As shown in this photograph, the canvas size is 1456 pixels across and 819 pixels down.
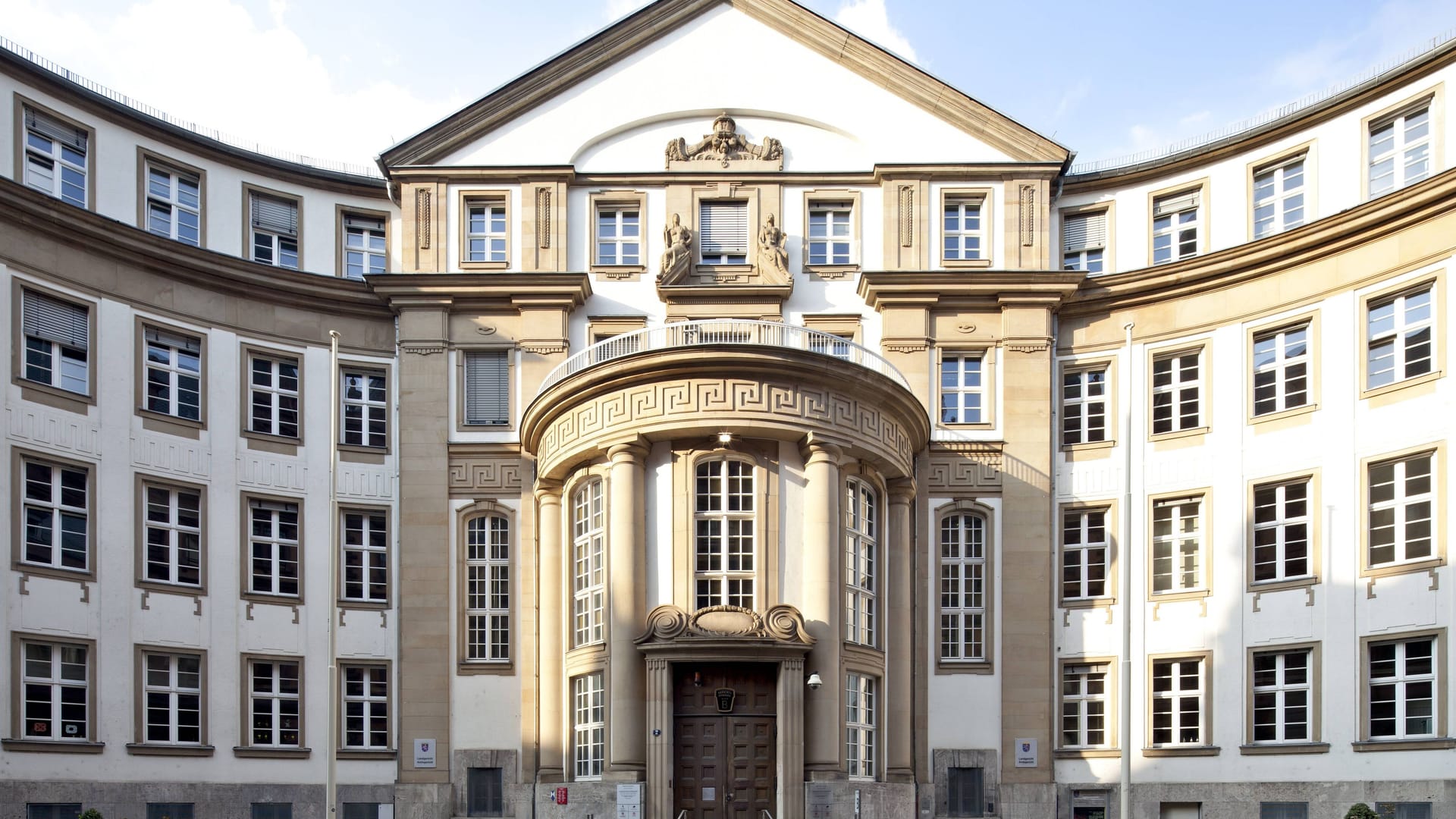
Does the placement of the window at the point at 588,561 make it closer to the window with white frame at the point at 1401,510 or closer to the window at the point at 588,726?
the window at the point at 588,726

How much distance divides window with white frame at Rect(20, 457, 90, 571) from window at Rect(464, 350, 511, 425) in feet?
27.9

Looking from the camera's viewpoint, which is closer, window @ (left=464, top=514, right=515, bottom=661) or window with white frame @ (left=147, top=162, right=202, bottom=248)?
window with white frame @ (left=147, top=162, right=202, bottom=248)

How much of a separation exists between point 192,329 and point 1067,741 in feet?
72.0

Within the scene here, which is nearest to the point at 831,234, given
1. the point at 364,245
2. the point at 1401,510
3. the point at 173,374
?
the point at 364,245

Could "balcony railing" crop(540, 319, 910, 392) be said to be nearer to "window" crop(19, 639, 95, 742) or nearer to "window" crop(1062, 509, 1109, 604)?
"window" crop(1062, 509, 1109, 604)

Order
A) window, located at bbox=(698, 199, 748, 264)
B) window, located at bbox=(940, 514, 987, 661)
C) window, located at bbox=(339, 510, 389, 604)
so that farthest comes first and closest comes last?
window, located at bbox=(698, 199, 748, 264) → window, located at bbox=(339, 510, 389, 604) → window, located at bbox=(940, 514, 987, 661)

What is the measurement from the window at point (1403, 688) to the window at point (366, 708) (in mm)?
21318

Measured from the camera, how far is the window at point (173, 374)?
32906 mm

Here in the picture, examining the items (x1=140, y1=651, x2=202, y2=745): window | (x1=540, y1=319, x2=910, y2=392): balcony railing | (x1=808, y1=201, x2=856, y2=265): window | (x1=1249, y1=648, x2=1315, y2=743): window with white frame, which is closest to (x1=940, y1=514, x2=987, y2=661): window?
(x1=540, y1=319, x2=910, y2=392): balcony railing

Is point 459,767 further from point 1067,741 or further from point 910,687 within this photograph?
point 1067,741

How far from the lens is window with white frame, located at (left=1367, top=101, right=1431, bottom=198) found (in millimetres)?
31297

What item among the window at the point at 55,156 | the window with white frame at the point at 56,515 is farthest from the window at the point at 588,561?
the window at the point at 55,156

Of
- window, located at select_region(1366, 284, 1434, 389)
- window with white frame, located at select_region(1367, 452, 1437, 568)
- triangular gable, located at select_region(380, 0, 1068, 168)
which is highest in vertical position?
triangular gable, located at select_region(380, 0, 1068, 168)

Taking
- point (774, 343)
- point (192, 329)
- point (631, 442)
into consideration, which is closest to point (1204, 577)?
point (774, 343)
